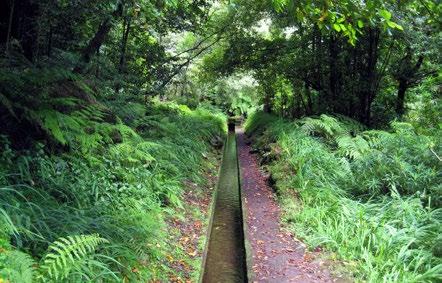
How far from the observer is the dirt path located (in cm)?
538

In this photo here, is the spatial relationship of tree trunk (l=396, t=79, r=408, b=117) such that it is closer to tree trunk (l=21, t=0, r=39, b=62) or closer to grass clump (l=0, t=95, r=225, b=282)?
grass clump (l=0, t=95, r=225, b=282)

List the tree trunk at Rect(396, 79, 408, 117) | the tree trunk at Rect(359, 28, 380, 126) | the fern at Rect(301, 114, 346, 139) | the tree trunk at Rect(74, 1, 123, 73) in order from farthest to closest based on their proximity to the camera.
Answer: the tree trunk at Rect(396, 79, 408, 117), the tree trunk at Rect(359, 28, 380, 126), the fern at Rect(301, 114, 346, 139), the tree trunk at Rect(74, 1, 123, 73)

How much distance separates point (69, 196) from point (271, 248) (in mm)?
3188

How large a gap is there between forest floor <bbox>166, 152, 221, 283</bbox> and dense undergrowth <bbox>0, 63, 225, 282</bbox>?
21cm

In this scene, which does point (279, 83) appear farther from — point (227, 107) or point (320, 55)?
point (227, 107)

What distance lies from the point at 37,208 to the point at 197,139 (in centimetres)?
908

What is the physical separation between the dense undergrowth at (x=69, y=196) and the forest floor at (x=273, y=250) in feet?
4.70

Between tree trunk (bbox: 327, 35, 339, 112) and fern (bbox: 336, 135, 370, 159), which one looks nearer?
fern (bbox: 336, 135, 370, 159)

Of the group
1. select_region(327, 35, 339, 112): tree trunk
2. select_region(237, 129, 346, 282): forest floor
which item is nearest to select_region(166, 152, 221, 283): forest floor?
select_region(237, 129, 346, 282): forest floor

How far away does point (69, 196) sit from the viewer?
4848 mm

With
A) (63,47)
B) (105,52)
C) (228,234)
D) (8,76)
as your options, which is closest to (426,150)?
(228,234)

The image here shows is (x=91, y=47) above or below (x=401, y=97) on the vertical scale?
below

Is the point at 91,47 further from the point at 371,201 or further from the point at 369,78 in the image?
the point at 369,78

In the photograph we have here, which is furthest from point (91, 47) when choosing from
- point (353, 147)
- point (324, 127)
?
point (324, 127)
